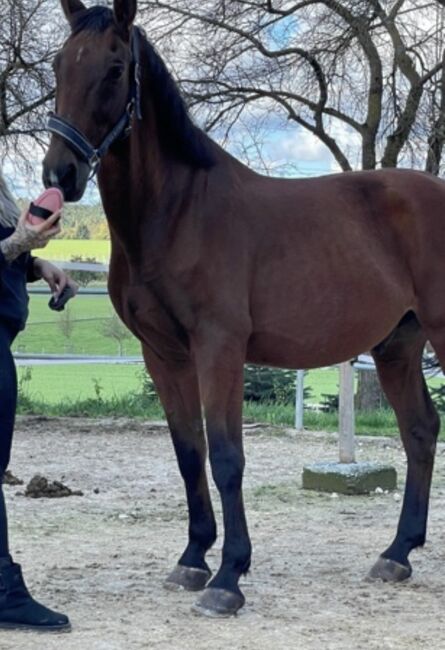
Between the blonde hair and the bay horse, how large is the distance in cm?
25

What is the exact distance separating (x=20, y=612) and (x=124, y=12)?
2.25 metres

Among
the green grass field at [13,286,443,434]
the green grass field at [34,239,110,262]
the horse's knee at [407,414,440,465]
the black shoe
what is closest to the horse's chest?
the black shoe

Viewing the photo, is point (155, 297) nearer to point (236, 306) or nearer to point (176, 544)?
point (236, 306)

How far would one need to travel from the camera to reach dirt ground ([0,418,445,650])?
12.6ft

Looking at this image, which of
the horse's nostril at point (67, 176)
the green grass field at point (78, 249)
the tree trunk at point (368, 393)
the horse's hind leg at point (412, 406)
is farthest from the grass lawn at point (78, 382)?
the horse's nostril at point (67, 176)

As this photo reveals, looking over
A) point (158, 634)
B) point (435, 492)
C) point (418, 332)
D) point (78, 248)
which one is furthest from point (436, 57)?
point (158, 634)

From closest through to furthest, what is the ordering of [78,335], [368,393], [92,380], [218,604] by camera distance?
[218,604] → [368,393] → [78,335] → [92,380]

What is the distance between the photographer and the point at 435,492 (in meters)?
6.89

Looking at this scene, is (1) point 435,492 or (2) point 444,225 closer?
(2) point 444,225

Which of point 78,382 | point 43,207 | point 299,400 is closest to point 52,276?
point 43,207

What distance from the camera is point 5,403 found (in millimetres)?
3848

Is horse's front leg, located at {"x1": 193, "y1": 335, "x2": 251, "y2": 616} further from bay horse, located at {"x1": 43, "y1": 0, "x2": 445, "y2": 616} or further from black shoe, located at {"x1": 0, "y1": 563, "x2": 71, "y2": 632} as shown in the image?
black shoe, located at {"x1": 0, "y1": 563, "x2": 71, "y2": 632}

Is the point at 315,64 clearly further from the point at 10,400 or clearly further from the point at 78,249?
the point at 10,400

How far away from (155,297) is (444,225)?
149cm
